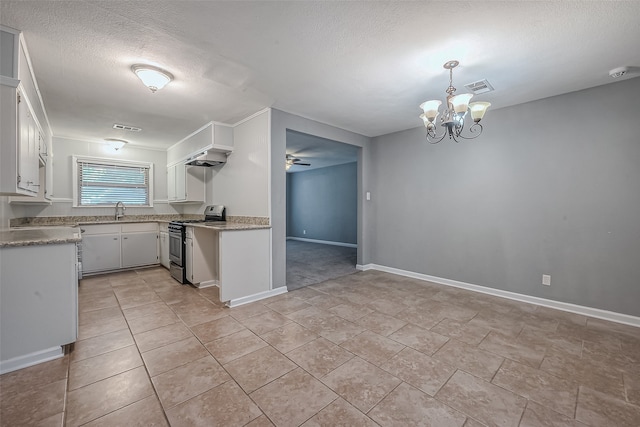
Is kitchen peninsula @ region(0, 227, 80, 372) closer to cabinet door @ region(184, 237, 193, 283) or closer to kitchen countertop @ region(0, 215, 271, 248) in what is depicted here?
kitchen countertop @ region(0, 215, 271, 248)

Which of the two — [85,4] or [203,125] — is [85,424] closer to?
[85,4]

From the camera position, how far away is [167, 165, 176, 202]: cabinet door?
542 centimetres

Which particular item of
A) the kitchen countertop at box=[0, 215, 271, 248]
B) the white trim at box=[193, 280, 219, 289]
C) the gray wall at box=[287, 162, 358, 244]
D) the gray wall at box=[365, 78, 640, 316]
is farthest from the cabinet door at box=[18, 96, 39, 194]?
the gray wall at box=[287, 162, 358, 244]

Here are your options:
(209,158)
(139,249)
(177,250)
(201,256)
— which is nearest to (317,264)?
(201,256)

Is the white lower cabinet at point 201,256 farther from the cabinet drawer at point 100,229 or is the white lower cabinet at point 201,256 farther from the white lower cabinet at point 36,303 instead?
the cabinet drawer at point 100,229

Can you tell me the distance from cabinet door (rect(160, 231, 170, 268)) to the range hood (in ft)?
4.76

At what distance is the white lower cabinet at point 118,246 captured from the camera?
4531mm

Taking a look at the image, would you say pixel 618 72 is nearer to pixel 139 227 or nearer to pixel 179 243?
pixel 179 243

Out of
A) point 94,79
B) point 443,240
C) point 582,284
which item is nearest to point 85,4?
point 94,79

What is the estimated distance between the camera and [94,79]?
2711mm

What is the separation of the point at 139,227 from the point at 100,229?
58cm

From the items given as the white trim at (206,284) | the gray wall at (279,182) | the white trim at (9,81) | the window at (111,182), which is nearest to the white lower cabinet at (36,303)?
the white trim at (9,81)

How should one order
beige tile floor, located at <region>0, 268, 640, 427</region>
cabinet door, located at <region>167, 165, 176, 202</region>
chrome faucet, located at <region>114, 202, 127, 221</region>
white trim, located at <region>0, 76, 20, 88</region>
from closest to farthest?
1. beige tile floor, located at <region>0, 268, 640, 427</region>
2. white trim, located at <region>0, 76, 20, 88</region>
3. chrome faucet, located at <region>114, 202, 127, 221</region>
4. cabinet door, located at <region>167, 165, 176, 202</region>

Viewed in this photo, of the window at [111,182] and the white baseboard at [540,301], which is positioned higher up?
the window at [111,182]
